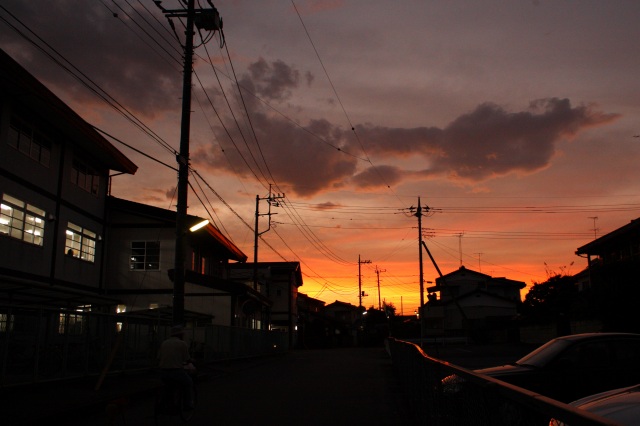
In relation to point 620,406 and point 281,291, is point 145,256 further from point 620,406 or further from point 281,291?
point 281,291

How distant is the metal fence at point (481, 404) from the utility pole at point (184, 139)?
10854mm

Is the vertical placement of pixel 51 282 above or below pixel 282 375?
above

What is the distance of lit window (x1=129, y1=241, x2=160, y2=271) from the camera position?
31.5 m

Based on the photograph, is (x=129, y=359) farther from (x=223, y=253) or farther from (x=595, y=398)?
(x=223, y=253)

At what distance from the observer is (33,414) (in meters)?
10.3

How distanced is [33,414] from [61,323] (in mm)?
4899

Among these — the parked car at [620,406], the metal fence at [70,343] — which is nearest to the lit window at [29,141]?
the metal fence at [70,343]

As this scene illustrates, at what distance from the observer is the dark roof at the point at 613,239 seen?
36.6 m

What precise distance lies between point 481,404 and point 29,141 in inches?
885

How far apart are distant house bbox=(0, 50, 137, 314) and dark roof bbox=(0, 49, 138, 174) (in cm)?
3

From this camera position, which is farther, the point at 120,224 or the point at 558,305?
the point at 558,305

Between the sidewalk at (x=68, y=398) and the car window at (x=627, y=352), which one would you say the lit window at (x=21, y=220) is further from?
the car window at (x=627, y=352)

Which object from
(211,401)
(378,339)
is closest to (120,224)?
(211,401)

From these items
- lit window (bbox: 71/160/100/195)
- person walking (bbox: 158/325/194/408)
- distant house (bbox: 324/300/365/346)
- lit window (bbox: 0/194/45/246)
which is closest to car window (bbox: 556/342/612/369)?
person walking (bbox: 158/325/194/408)
